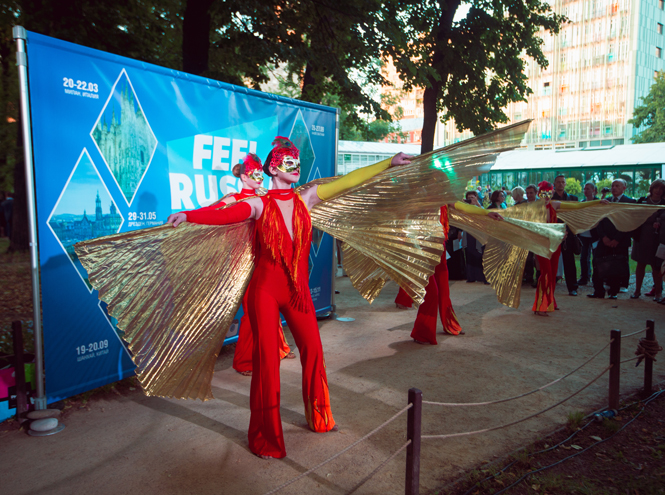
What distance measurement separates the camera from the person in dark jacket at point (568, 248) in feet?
27.8

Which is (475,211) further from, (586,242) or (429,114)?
(429,114)

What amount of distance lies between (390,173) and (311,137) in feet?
10.7

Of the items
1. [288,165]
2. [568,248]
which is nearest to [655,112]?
[568,248]

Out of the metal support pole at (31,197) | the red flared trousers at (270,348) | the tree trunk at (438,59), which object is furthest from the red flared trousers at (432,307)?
the tree trunk at (438,59)

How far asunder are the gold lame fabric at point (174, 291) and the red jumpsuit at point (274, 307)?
0.30m

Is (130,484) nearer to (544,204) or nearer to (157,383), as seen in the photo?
(157,383)

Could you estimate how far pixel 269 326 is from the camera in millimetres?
3199

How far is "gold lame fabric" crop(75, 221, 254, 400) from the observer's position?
3.12 m

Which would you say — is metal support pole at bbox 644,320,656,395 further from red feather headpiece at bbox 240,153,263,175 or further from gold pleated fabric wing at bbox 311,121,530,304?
red feather headpiece at bbox 240,153,263,175

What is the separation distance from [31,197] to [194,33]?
5.40 metres

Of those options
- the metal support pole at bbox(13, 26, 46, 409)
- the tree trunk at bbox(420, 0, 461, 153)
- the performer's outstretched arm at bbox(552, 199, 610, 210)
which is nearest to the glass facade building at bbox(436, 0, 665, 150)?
the tree trunk at bbox(420, 0, 461, 153)

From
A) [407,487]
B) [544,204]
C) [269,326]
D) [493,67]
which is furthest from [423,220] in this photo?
[493,67]

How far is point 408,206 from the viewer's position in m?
3.59

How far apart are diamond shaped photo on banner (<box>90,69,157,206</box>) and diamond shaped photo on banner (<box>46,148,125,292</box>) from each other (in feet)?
0.56
